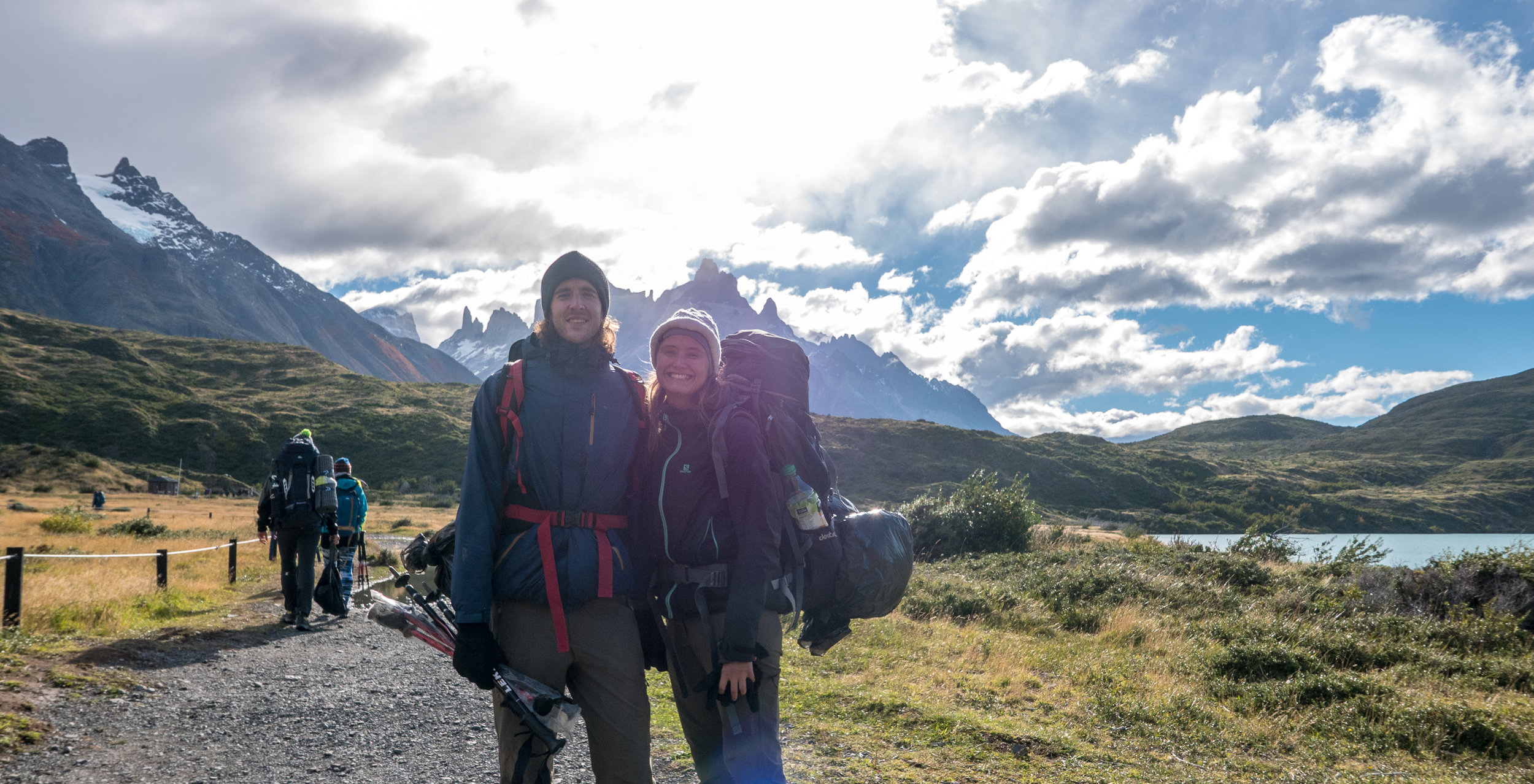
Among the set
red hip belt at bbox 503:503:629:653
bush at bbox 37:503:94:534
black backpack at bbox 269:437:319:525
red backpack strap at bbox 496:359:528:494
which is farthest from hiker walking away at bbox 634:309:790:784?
bush at bbox 37:503:94:534

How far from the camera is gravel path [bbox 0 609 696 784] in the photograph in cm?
436

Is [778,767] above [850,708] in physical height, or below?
above

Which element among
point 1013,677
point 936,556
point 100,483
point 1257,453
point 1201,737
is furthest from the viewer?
point 1257,453

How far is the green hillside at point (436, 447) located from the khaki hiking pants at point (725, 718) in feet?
132

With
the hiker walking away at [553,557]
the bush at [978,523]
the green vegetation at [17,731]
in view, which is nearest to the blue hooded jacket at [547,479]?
the hiker walking away at [553,557]

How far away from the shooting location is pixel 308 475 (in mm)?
8219

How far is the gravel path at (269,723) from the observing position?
4.36m

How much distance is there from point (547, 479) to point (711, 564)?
658mm

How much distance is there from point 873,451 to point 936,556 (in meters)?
47.9

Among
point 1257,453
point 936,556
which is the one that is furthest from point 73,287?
point 1257,453

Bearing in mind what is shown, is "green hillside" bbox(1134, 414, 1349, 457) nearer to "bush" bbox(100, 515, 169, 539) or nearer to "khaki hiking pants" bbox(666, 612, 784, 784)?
"bush" bbox(100, 515, 169, 539)

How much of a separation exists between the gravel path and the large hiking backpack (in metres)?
2.39

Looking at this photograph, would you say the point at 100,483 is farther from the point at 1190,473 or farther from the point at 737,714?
the point at 1190,473

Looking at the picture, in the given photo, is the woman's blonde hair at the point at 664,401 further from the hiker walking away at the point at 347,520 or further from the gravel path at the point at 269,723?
the hiker walking away at the point at 347,520
